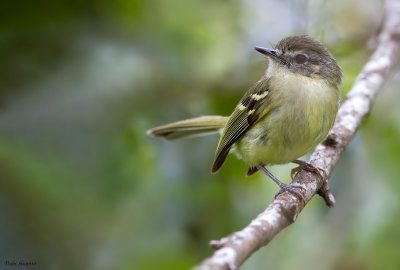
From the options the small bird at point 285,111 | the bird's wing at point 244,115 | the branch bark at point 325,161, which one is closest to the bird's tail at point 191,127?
the small bird at point 285,111

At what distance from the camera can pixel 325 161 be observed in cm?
321

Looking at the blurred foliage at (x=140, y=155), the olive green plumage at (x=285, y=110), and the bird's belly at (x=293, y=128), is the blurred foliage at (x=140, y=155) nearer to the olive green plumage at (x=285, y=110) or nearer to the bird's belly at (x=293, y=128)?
the olive green plumage at (x=285, y=110)

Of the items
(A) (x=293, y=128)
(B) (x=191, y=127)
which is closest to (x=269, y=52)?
(A) (x=293, y=128)

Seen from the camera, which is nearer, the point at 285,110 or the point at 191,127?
the point at 285,110

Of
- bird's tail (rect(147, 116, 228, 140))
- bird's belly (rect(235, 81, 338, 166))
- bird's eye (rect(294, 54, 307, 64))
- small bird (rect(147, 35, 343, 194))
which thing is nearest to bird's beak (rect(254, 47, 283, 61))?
small bird (rect(147, 35, 343, 194))

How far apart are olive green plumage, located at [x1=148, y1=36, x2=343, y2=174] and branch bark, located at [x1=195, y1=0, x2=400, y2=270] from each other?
15 cm

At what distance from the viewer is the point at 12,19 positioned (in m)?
3.25

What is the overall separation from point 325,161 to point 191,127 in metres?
1.29

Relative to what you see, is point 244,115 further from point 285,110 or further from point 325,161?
point 325,161

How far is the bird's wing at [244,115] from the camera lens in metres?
3.43

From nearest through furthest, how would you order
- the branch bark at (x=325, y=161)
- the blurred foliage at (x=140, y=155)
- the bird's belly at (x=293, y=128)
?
the branch bark at (x=325, y=161) < the blurred foliage at (x=140, y=155) < the bird's belly at (x=293, y=128)

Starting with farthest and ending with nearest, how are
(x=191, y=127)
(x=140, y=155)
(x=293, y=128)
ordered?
1. (x=191, y=127)
2. (x=140, y=155)
3. (x=293, y=128)

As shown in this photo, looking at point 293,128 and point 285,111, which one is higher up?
point 285,111

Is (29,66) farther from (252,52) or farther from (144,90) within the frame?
(252,52)
